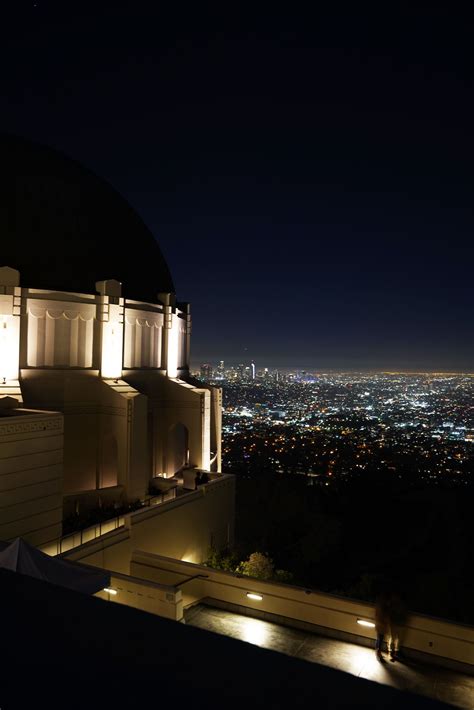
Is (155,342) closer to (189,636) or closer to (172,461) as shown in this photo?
(172,461)

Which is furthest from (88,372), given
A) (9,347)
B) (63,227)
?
(63,227)

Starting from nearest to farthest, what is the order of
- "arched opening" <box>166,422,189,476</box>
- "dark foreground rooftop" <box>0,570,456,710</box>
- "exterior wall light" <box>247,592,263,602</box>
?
"dark foreground rooftop" <box>0,570,456,710</box> → "exterior wall light" <box>247,592,263,602</box> → "arched opening" <box>166,422,189,476</box>

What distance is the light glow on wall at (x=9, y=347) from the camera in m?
16.3

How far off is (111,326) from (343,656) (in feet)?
41.4

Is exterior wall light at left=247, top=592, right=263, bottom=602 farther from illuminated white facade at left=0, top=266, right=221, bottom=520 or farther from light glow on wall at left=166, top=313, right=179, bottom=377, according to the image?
light glow on wall at left=166, top=313, right=179, bottom=377

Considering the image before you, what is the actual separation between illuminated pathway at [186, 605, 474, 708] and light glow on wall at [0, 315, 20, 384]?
29.2 ft

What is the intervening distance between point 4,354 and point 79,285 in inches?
149

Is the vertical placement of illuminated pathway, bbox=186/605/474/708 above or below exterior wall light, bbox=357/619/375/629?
below

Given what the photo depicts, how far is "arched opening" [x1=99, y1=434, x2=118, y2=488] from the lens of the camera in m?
18.8

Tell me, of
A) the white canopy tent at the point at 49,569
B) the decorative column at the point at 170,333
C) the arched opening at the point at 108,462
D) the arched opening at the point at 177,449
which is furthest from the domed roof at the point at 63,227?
the white canopy tent at the point at 49,569

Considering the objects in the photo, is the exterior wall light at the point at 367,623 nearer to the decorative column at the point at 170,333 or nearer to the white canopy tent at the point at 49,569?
the white canopy tent at the point at 49,569

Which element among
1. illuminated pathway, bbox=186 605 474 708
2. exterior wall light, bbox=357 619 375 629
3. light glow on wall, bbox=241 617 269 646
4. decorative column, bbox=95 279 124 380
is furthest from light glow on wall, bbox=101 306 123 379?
exterior wall light, bbox=357 619 375 629

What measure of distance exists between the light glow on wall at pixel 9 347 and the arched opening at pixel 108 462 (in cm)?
406

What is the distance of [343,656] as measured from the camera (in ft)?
36.0
